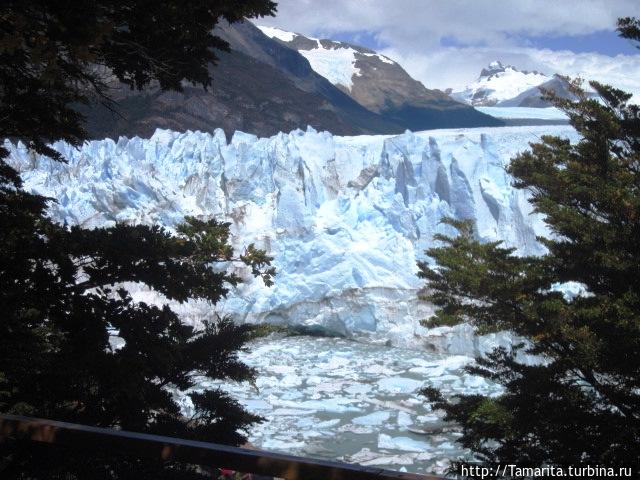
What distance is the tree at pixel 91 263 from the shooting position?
8.09ft

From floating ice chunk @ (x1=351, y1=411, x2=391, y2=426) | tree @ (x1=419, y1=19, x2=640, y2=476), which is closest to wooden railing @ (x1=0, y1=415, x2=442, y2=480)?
tree @ (x1=419, y1=19, x2=640, y2=476)

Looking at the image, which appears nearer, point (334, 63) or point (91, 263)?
point (91, 263)

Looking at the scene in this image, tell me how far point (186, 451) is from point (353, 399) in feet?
27.4

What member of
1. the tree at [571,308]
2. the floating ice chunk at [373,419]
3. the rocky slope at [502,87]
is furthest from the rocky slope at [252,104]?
the rocky slope at [502,87]

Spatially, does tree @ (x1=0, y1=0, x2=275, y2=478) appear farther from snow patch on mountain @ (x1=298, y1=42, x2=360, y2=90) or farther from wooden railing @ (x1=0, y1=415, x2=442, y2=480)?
snow patch on mountain @ (x1=298, y1=42, x2=360, y2=90)

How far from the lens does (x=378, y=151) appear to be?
16.0 metres

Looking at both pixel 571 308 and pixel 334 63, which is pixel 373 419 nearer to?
pixel 571 308

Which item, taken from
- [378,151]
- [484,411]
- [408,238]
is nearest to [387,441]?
[484,411]

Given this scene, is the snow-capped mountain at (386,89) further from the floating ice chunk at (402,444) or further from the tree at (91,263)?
the tree at (91,263)

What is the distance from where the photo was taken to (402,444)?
830 cm

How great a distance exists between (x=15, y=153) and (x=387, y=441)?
12590 mm

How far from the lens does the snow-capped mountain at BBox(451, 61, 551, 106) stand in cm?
5672

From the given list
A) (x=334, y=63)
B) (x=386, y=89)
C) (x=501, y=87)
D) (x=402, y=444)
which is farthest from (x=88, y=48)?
(x=501, y=87)

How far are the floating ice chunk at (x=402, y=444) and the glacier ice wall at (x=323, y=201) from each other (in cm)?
409
